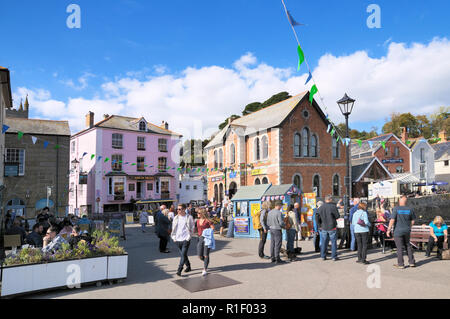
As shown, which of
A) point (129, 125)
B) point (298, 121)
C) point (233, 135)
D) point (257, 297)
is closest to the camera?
point (257, 297)

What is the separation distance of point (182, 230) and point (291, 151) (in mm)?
22089

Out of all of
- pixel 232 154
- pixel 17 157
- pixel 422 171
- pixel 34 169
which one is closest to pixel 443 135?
pixel 422 171

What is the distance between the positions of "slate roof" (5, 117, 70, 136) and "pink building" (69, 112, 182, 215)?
22.7 ft

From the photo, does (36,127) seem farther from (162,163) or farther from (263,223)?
(263,223)

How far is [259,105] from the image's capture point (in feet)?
214

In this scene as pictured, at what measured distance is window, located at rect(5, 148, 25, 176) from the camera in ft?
79.7

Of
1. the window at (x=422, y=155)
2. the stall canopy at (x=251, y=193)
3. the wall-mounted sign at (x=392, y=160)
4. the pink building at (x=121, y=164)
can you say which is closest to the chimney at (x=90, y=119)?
the pink building at (x=121, y=164)

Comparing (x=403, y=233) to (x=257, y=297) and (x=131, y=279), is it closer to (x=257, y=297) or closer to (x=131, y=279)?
(x=257, y=297)

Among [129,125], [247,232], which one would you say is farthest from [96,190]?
[247,232]

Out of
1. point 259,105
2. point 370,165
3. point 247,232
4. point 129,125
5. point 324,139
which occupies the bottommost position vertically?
point 247,232

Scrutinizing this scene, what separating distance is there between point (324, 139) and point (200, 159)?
43.7 meters

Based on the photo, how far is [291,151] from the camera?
29016 mm

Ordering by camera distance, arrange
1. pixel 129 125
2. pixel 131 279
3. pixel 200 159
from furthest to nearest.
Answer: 1. pixel 200 159
2. pixel 129 125
3. pixel 131 279

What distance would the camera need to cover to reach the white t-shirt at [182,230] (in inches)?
321
